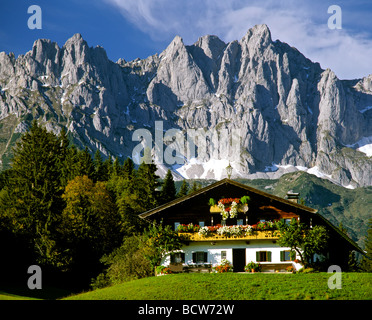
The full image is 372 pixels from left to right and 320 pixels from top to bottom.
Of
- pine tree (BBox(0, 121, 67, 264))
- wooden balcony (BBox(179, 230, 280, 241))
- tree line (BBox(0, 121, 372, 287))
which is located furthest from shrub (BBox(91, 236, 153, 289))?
pine tree (BBox(0, 121, 67, 264))

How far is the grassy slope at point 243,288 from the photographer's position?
26.8m

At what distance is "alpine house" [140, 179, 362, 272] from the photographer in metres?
39.6

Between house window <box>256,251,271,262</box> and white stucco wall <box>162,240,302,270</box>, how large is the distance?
0.81 feet

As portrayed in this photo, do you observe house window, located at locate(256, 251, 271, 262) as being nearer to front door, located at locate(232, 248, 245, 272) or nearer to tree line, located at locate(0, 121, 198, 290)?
front door, located at locate(232, 248, 245, 272)

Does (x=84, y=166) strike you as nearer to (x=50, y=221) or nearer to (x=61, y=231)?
(x=61, y=231)

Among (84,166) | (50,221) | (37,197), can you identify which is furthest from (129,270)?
(84,166)

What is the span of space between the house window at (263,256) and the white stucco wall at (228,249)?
9.8 inches

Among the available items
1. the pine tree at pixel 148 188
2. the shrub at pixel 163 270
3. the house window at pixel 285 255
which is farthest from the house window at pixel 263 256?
the pine tree at pixel 148 188

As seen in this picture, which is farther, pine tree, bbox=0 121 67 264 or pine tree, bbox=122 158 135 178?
pine tree, bbox=122 158 135 178

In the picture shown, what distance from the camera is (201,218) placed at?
4281cm

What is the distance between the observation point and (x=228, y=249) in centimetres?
4056

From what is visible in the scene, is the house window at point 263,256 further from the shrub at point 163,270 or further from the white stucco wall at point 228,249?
the shrub at point 163,270

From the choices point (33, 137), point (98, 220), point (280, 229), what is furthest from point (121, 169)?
point (280, 229)

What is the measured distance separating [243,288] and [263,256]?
1209 cm
